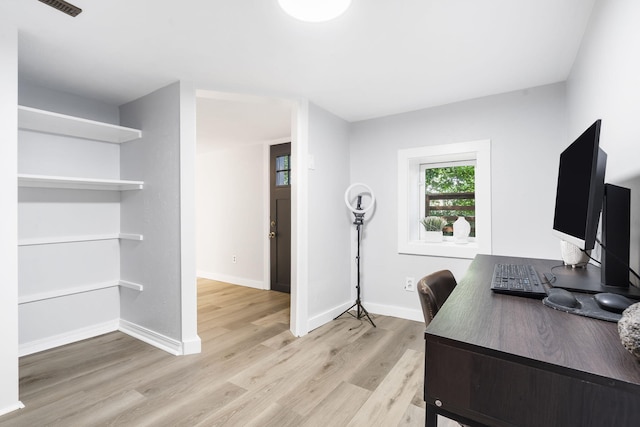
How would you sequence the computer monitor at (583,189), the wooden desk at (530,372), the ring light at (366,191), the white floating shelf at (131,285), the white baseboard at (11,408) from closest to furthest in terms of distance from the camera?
the wooden desk at (530,372) → the computer monitor at (583,189) → the white baseboard at (11,408) → the white floating shelf at (131,285) → the ring light at (366,191)

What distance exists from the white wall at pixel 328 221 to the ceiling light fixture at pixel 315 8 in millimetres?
1438

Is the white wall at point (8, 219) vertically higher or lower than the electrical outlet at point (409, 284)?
higher

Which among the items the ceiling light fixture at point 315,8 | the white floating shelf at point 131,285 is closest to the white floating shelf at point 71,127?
the white floating shelf at point 131,285

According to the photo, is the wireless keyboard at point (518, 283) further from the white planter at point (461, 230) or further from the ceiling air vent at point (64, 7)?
the ceiling air vent at point (64, 7)

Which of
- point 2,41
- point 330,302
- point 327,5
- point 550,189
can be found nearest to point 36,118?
point 2,41

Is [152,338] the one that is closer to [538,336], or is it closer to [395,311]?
[395,311]

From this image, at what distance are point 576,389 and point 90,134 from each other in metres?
3.43

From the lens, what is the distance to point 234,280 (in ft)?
16.5

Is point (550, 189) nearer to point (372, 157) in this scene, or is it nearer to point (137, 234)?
point (372, 157)

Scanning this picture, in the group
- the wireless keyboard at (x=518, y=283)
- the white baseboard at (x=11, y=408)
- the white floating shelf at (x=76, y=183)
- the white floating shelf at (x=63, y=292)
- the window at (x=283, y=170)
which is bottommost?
the white baseboard at (x=11, y=408)

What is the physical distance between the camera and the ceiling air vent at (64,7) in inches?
61.1

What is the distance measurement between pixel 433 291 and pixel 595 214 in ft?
2.06

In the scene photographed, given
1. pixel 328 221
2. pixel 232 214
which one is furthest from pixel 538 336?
pixel 232 214

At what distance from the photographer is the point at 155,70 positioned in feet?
7.55
